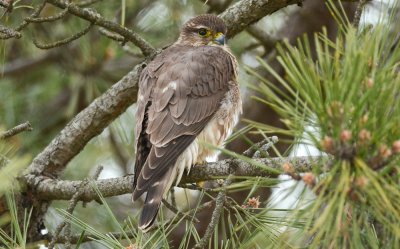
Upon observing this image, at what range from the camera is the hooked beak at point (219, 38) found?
441cm

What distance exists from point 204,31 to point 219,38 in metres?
0.28

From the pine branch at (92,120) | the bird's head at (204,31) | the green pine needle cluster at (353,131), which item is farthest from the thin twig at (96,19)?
the green pine needle cluster at (353,131)

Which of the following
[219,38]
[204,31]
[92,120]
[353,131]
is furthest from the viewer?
[204,31]

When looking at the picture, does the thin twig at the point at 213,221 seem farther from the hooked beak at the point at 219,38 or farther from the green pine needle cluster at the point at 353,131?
the hooked beak at the point at 219,38

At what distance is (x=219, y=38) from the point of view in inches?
177

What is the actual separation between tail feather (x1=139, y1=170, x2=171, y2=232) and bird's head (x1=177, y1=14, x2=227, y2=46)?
1.18m

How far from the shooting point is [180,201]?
19.8 ft

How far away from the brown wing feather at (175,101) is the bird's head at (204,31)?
144 mm

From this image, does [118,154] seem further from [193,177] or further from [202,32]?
[193,177]

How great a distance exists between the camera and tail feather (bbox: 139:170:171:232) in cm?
318

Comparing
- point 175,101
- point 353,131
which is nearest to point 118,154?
point 175,101

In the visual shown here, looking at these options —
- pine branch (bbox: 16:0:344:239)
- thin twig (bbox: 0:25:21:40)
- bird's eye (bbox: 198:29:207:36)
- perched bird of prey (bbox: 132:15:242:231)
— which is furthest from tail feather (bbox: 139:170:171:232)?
bird's eye (bbox: 198:29:207:36)

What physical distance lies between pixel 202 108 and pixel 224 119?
0.18 metres

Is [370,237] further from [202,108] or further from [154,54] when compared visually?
[154,54]
